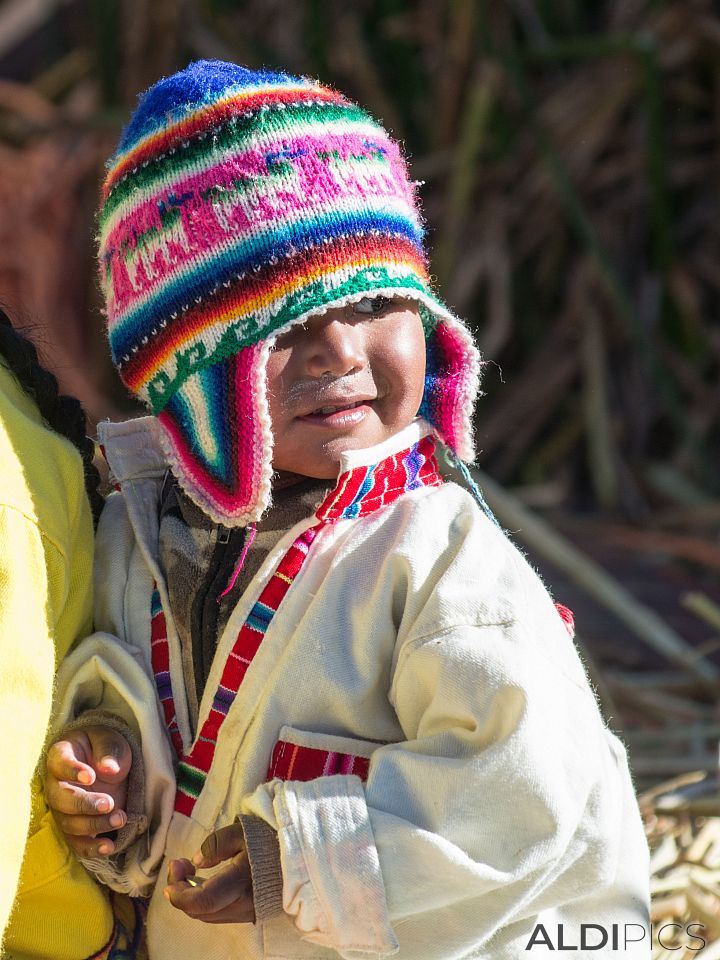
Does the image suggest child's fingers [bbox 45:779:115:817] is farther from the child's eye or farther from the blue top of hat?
the blue top of hat

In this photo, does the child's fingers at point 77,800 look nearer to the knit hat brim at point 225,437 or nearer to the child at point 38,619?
the child at point 38,619

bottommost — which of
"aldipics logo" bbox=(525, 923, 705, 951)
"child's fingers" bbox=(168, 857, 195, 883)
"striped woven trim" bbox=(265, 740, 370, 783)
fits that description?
"aldipics logo" bbox=(525, 923, 705, 951)

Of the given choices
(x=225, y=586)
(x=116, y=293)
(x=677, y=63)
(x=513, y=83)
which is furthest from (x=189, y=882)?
(x=677, y=63)

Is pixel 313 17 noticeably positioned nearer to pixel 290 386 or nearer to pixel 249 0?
pixel 249 0

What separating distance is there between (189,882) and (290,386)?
0.61 metres

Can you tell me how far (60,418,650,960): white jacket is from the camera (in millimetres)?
1482

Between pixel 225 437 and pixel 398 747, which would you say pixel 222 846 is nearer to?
pixel 398 747

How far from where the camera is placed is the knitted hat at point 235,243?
63.4 inches

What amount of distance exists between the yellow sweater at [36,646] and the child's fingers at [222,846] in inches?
8.0

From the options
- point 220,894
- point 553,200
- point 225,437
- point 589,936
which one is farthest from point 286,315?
point 553,200

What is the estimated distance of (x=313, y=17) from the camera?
439 cm

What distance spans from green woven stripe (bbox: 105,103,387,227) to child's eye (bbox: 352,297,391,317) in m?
0.22

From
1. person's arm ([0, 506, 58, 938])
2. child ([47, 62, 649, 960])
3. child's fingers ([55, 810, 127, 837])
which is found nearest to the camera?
person's arm ([0, 506, 58, 938])

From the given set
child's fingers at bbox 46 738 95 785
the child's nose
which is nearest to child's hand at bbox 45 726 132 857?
child's fingers at bbox 46 738 95 785
